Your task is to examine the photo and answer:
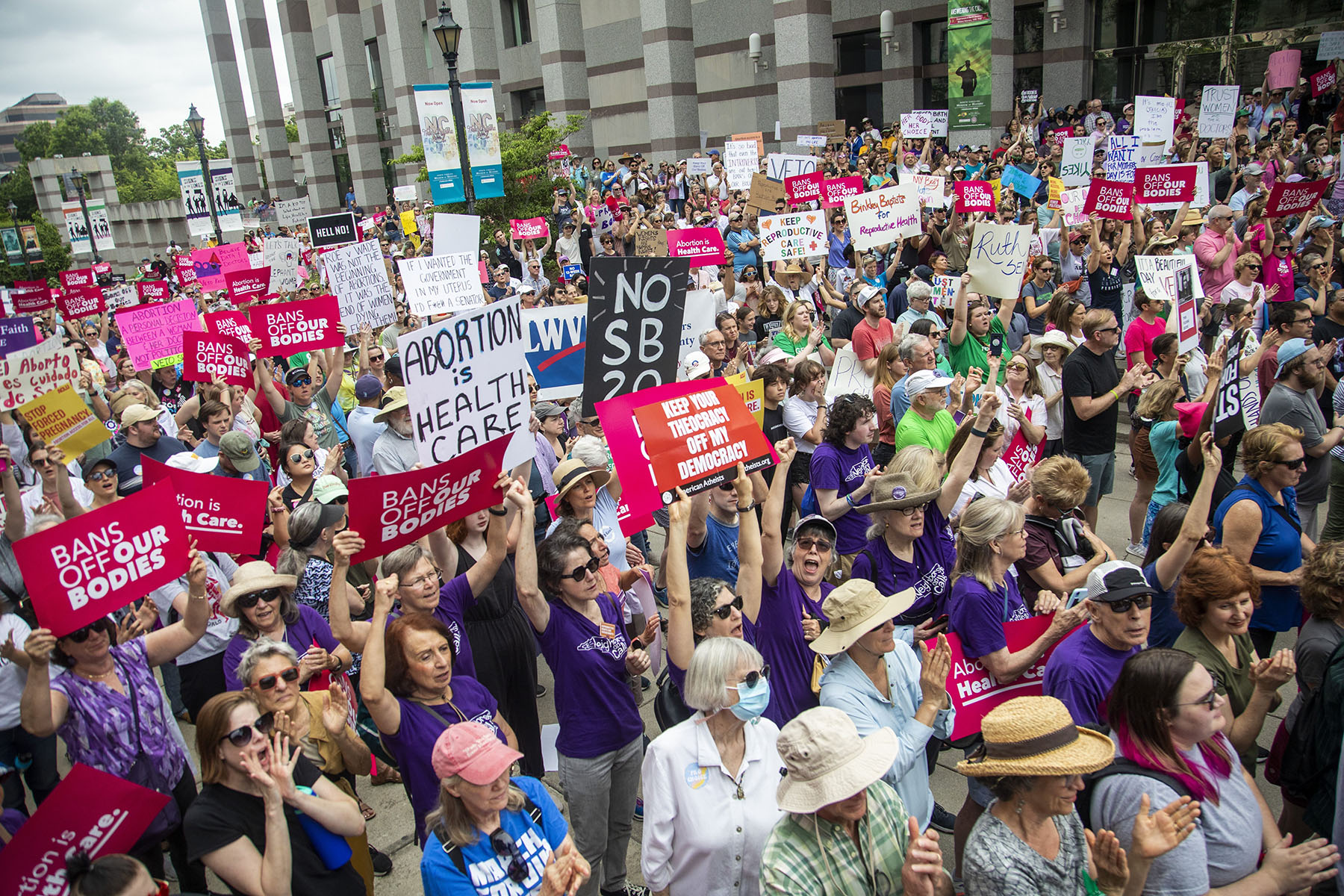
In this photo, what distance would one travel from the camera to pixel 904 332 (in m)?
9.37

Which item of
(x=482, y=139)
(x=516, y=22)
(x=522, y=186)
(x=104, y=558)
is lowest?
(x=104, y=558)

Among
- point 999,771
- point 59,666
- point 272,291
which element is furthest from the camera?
point 272,291

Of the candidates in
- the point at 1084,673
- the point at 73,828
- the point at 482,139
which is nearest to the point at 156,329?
the point at 482,139

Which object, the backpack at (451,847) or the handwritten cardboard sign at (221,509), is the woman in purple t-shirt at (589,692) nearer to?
the backpack at (451,847)

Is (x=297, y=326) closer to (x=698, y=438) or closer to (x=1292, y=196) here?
(x=698, y=438)

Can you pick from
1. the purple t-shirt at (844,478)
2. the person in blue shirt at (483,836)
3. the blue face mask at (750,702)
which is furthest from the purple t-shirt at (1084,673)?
the person in blue shirt at (483,836)

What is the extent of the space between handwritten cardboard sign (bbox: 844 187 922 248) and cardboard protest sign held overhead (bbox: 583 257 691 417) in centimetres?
613

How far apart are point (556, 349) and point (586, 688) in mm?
3784

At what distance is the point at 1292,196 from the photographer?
10.3 m

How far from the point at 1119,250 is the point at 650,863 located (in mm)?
10402

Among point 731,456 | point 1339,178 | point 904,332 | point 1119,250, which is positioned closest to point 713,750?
point 731,456

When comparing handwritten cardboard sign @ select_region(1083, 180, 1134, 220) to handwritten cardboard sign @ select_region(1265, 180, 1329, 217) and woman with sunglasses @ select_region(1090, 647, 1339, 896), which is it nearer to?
handwritten cardboard sign @ select_region(1265, 180, 1329, 217)

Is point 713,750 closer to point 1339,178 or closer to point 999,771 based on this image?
point 999,771

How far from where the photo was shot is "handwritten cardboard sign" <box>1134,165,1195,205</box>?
1120 centimetres
